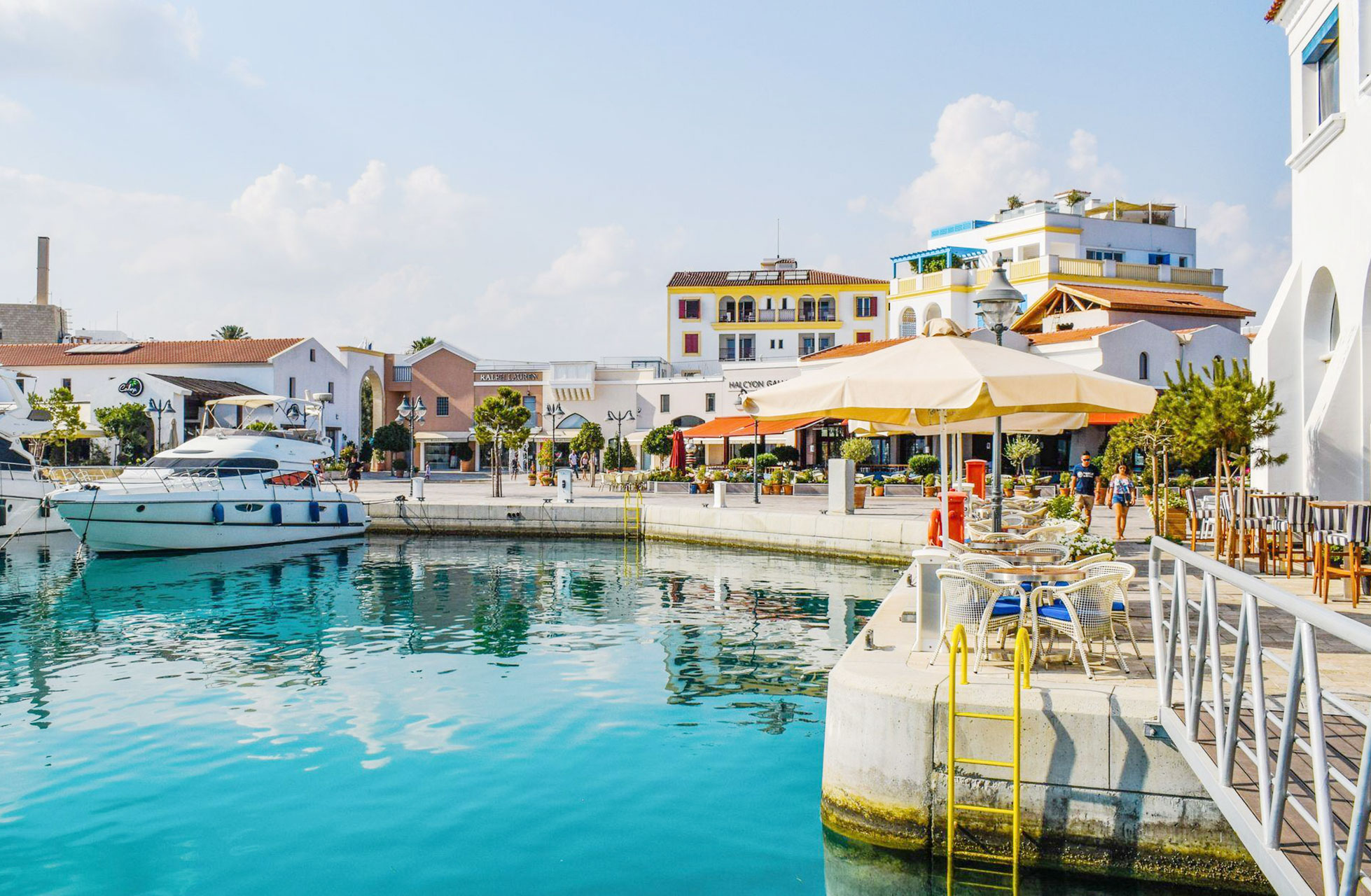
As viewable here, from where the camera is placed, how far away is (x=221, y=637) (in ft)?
51.3

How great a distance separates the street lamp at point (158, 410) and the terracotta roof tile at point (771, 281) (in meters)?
29.4

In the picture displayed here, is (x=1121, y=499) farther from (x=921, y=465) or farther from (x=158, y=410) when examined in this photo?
(x=158, y=410)

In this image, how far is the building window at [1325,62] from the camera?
15336mm

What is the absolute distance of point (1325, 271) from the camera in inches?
635

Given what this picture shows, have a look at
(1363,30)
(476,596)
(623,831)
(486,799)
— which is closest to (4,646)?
(476,596)

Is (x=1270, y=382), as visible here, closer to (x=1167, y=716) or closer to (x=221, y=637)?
(x=1167, y=716)

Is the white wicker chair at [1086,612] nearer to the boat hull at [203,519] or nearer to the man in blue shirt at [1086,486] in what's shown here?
the man in blue shirt at [1086,486]

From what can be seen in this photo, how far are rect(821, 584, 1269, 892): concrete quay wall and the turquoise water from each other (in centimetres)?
43

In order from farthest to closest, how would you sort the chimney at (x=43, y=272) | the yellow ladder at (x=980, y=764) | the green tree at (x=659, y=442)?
the chimney at (x=43, y=272), the green tree at (x=659, y=442), the yellow ladder at (x=980, y=764)

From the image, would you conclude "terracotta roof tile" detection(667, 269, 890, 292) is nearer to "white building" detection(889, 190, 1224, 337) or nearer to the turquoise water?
"white building" detection(889, 190, 1224, 337)

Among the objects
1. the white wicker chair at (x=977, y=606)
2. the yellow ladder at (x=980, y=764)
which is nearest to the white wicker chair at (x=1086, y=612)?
the white wicker chair at (x=977, y=606)

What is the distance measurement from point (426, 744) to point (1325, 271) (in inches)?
582

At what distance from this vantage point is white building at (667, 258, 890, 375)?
217ft

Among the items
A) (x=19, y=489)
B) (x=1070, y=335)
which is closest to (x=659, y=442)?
(x=1070, y=335)
